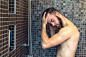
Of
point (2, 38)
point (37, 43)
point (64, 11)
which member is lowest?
point (37, 43)

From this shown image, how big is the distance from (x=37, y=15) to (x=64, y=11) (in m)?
0.47

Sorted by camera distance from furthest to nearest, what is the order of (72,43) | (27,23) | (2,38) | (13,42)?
(27,23), (72,43), (13,42), (2,38)

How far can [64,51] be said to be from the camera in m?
1.17

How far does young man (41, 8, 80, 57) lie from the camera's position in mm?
1089

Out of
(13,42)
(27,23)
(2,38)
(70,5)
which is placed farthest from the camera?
(70,5)

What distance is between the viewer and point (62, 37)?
42.6 inches

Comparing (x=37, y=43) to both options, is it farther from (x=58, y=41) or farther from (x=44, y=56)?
(x=58, y=41)

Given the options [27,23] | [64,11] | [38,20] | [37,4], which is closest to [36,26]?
[38,20]

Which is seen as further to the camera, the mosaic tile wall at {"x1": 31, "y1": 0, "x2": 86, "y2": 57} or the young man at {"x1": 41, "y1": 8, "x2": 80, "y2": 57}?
the mosaic tile wall at {"x1": 31, "y1": 0, "x2": 86, "y2": 57}

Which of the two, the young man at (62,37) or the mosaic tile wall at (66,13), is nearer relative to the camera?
the young man at (62,37)

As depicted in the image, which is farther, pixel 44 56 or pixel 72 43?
pixel 44 56

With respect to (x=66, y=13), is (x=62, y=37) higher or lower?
lower

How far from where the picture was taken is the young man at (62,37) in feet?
3.57

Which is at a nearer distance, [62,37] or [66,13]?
[62,37]
